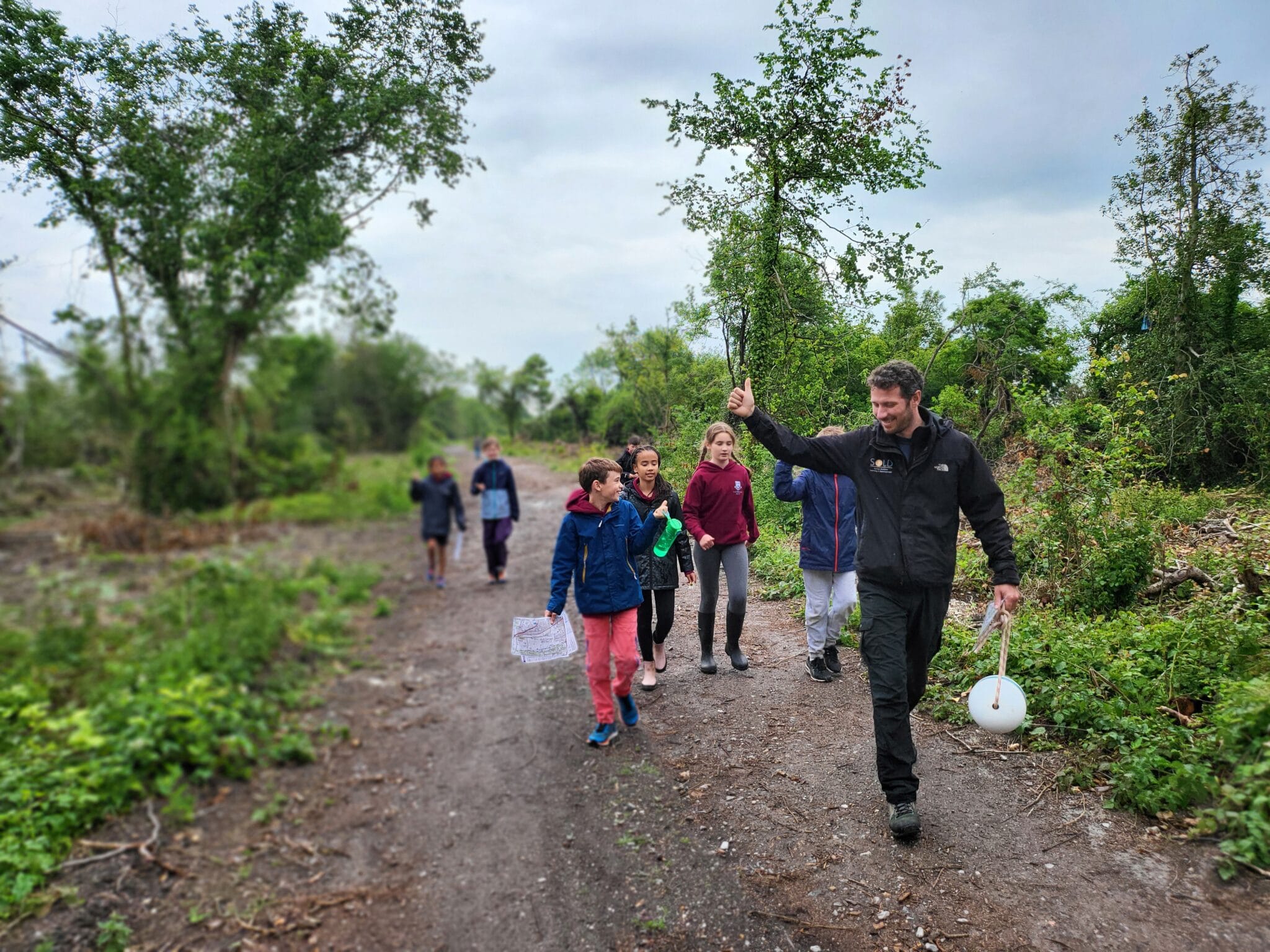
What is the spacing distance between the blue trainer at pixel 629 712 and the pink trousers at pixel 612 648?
0.18m

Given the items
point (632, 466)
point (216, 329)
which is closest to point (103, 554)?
point (216, 329)

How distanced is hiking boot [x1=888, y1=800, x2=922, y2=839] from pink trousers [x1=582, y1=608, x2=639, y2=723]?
2157mm

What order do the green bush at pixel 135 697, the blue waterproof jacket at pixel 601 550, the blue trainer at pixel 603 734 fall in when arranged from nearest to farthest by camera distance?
the blue waterproof jacket at pixel 601 550 → the blue trainer at pixel 603 734 → the green bush at pixel 135 697

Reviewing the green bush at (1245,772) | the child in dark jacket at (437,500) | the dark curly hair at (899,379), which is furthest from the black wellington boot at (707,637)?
the child in dark jacket at (437,500)

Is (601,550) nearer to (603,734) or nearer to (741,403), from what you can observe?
(603,734)

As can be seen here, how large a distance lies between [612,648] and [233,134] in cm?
411

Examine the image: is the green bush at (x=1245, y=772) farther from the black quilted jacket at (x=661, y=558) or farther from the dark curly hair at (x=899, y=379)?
the black quilted jacket at (x=661, y=558)

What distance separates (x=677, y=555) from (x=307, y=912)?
4.48m

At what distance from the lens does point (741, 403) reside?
3.48 meters

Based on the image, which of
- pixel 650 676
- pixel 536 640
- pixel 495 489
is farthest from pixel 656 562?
pixel 495 489

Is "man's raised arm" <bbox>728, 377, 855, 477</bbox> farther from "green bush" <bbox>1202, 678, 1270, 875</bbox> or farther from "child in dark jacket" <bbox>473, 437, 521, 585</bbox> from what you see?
"child in dark jacket" <bbox>473, 437, 521, 585</bbox>

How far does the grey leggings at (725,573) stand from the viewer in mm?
4730

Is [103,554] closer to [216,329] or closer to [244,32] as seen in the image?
[216,329]

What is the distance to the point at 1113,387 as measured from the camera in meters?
3.54
